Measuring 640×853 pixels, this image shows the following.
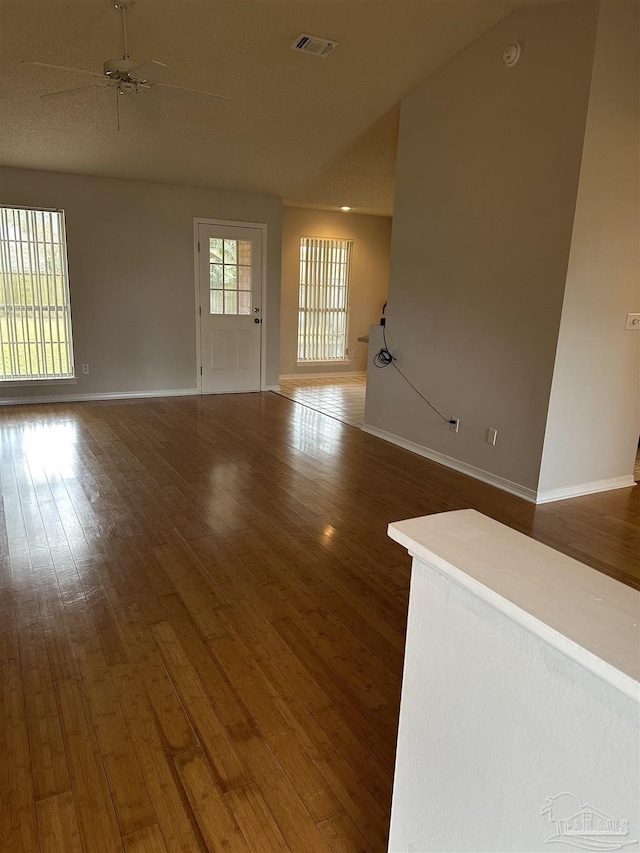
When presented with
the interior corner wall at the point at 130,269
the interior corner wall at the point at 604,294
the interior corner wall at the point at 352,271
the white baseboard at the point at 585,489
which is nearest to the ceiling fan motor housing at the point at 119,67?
the interior corner wall at the point at 604,294

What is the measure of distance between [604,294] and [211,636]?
3219 mm

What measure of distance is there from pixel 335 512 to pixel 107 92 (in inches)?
156

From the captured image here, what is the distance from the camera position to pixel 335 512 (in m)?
3.60

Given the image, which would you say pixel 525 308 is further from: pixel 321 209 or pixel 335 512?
pixel 321 209

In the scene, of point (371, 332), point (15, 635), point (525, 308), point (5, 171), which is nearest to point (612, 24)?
point (525, 308)

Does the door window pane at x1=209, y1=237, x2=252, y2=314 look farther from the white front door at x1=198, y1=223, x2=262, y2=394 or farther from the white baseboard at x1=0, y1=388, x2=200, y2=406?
the white baseboard at x1=0, y1=388, x2=200, y2=406

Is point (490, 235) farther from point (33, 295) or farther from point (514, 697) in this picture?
point (33, 295)

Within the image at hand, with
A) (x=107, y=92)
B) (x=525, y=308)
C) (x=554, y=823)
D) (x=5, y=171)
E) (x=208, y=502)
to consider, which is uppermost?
(x=107, y=92)

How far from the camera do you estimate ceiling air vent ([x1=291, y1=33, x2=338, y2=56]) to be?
4105mm

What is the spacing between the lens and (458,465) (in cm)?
459

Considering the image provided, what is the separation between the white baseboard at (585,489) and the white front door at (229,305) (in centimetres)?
457

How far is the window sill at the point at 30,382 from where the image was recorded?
6.34 m

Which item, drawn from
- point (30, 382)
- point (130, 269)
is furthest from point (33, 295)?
point (130, 269)

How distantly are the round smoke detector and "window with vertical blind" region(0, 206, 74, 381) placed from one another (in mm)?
4683
